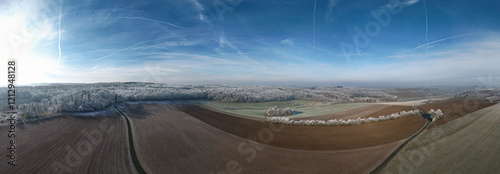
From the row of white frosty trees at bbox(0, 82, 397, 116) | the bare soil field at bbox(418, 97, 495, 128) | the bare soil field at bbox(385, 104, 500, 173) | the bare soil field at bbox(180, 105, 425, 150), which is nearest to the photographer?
the bare soil field at bbox(385, 104, 500, 173)

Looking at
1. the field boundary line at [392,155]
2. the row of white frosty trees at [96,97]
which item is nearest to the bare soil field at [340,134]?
the field boundary line at [392,155]

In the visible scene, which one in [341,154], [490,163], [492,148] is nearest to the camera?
[490,163]

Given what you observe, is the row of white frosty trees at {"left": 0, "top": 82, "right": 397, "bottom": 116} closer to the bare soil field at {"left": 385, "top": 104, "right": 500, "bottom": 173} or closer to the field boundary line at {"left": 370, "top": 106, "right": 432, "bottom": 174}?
the bare soil field at {"left": 385, "top": 104, "right": 500, "bottom": 173}

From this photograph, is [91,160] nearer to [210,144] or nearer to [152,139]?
[152,139]

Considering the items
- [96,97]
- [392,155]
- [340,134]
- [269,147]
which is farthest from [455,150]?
[96,97]

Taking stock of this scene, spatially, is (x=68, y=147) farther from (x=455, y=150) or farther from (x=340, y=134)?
(x=455, y=150)

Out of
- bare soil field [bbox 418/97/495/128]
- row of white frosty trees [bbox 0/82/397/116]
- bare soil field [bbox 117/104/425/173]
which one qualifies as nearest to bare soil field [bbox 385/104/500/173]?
bare soil field [bbox 418/97/495/128]

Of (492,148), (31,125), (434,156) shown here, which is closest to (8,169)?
(31,125)
